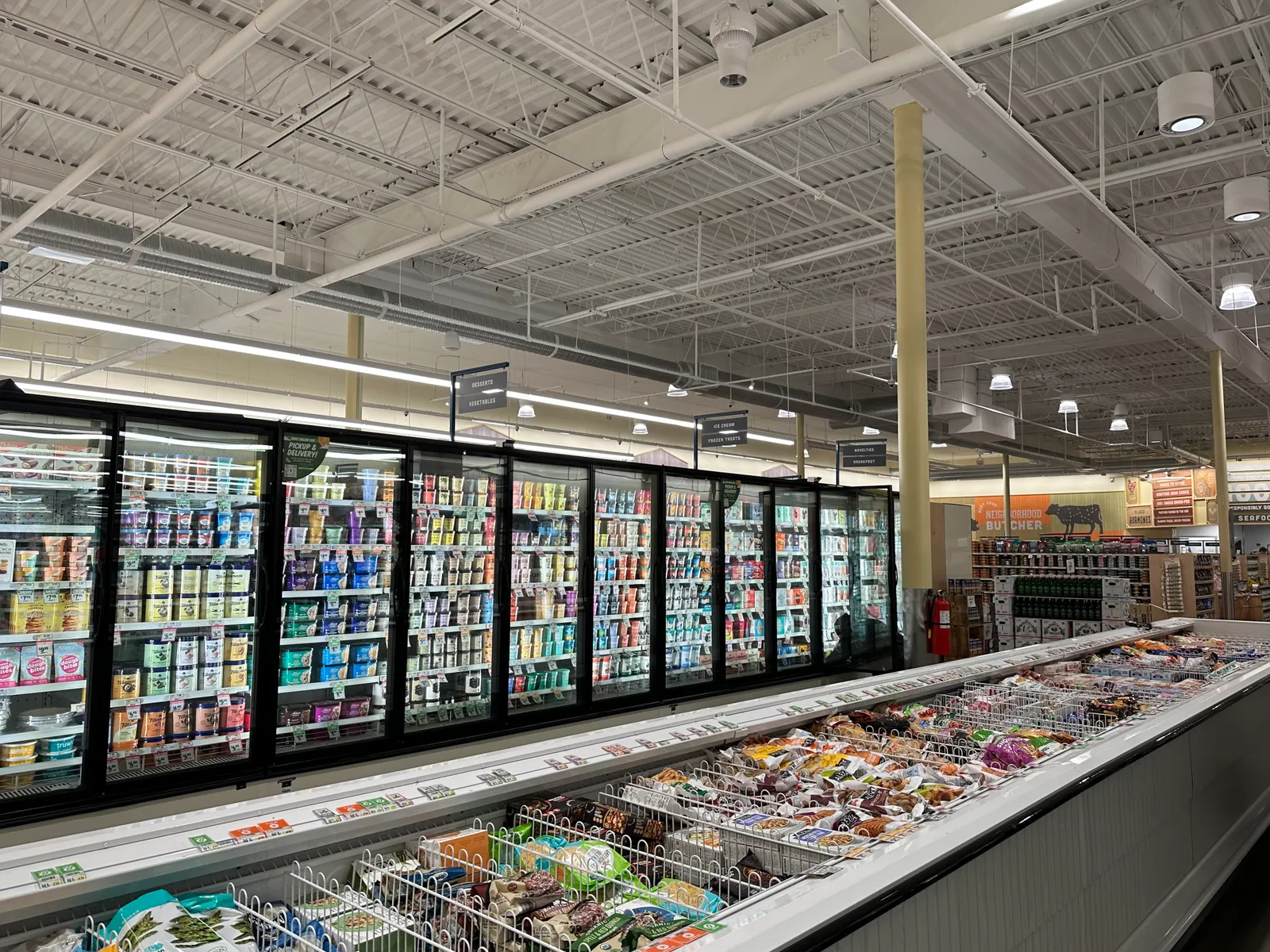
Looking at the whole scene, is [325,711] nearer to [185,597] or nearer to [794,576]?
[185,597]

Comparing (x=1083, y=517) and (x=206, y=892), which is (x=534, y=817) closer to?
(x=206, y=892)

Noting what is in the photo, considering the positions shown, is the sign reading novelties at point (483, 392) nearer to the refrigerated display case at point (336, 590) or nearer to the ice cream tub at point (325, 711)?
the refrigerated display case at point (336, 590)

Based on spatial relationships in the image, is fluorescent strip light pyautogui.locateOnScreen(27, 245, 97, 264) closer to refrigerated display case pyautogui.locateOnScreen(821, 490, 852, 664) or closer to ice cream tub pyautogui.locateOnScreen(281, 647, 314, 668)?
ice cream tub pyautogui.locateOnScreen(281, 647, 314, 668)

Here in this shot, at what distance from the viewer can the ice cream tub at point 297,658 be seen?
5449 millimetres

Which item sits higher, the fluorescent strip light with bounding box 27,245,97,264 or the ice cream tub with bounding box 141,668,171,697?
the fluorescent strip light with bounding box 27,245,97,264

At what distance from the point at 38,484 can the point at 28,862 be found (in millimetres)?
3211

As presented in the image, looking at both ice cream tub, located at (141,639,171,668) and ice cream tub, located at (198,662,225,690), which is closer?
ice cream tub, located at (141,639,171,668)

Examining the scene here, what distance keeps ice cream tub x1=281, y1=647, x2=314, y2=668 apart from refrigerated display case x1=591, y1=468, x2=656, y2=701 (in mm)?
2379

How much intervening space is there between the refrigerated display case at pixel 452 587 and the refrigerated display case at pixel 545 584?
0.24 metres

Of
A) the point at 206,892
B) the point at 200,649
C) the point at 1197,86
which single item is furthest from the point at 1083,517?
the point at 206,892

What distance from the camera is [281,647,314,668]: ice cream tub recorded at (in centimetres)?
545

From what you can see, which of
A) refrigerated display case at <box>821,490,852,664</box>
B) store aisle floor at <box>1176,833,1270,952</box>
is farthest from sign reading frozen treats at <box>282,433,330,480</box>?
refrigerated display case at <box>821,490,852,664</box>

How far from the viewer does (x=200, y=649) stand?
507cm

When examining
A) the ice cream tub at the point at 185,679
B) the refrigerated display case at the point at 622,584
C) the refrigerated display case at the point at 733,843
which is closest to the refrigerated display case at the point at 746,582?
the refrigerated display case at the point at 622,584
